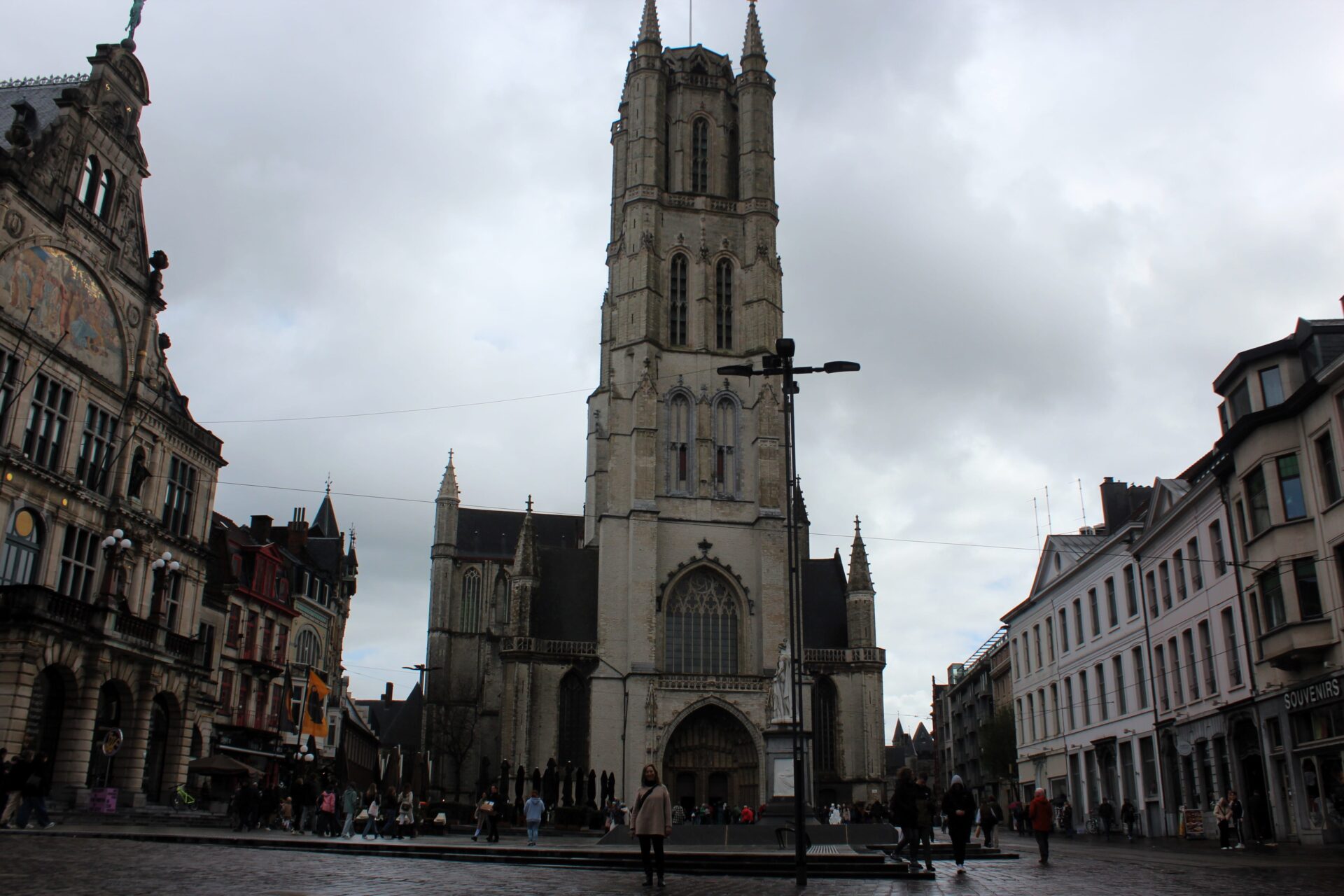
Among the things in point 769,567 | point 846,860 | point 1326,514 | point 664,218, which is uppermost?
point 664,218

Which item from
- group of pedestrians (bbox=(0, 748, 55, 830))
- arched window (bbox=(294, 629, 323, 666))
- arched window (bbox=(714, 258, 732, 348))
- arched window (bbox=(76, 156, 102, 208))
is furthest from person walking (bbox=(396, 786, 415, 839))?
Answer: arched window (bbox=(714, 258, 732, 348))

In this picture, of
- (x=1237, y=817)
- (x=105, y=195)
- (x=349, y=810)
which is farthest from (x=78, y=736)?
(x=1237, y=817)

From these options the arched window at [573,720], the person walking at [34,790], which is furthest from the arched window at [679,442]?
the person walking at [34,790]

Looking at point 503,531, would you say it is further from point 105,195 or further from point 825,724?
point 105,195

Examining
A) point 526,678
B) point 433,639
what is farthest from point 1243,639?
point 433,639

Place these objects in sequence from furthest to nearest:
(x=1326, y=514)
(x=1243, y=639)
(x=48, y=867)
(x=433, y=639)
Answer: (x=433, y=639) → (x=1243, y=639) → (x=1326, y=514) → (x=48, y=867)

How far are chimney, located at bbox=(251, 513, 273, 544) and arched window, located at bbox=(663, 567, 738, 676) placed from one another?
18.0 metres

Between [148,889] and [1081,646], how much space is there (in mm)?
34682

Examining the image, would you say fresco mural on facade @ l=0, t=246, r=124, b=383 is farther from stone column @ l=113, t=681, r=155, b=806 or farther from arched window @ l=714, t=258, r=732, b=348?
arched window @ l=714, t=258, r=732, b=348

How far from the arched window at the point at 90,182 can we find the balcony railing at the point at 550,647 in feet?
88.8

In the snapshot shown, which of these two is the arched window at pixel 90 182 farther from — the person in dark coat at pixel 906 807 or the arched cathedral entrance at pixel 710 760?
the arched cathedral entrance at pixel 710 760

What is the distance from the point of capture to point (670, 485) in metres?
53.5

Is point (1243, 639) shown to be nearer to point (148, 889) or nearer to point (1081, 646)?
point (1081, 646)

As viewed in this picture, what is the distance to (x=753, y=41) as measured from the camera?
63.6 metres
